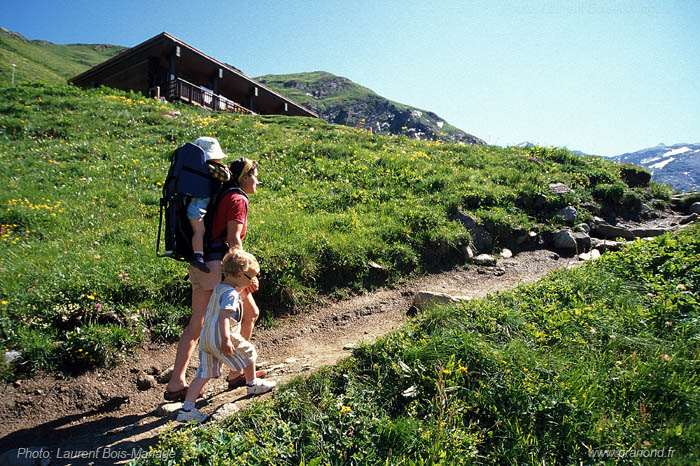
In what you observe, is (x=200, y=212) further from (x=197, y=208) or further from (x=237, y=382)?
(x=237, y=382)

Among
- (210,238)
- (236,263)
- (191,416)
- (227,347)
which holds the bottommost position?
(191,416)

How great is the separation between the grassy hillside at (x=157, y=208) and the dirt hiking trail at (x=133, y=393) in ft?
0.88

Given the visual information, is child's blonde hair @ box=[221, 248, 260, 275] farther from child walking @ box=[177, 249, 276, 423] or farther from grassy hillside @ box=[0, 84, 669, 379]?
grassy hillside @ box=[0, 84, 669, 379]

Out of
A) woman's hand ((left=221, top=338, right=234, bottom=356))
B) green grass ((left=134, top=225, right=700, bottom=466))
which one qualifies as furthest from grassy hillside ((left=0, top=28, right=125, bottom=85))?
green grass ((left=134, top=225, right=700, bottom=466))

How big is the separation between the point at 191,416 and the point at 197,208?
1990 mm

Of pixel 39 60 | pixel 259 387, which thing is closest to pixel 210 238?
pixel 259 387

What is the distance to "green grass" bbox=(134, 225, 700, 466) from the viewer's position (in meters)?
2.97

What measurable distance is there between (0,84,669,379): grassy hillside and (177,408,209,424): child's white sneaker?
5.90 ft

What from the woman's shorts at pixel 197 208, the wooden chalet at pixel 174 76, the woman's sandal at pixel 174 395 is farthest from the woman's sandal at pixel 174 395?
the wooden chalet at pixel 174 76

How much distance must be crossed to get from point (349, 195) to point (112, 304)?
5.54m

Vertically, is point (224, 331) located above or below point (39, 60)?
below

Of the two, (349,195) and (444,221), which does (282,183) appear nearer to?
(349,195)

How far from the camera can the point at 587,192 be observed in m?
11.0

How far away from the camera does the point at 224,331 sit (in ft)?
12.2
